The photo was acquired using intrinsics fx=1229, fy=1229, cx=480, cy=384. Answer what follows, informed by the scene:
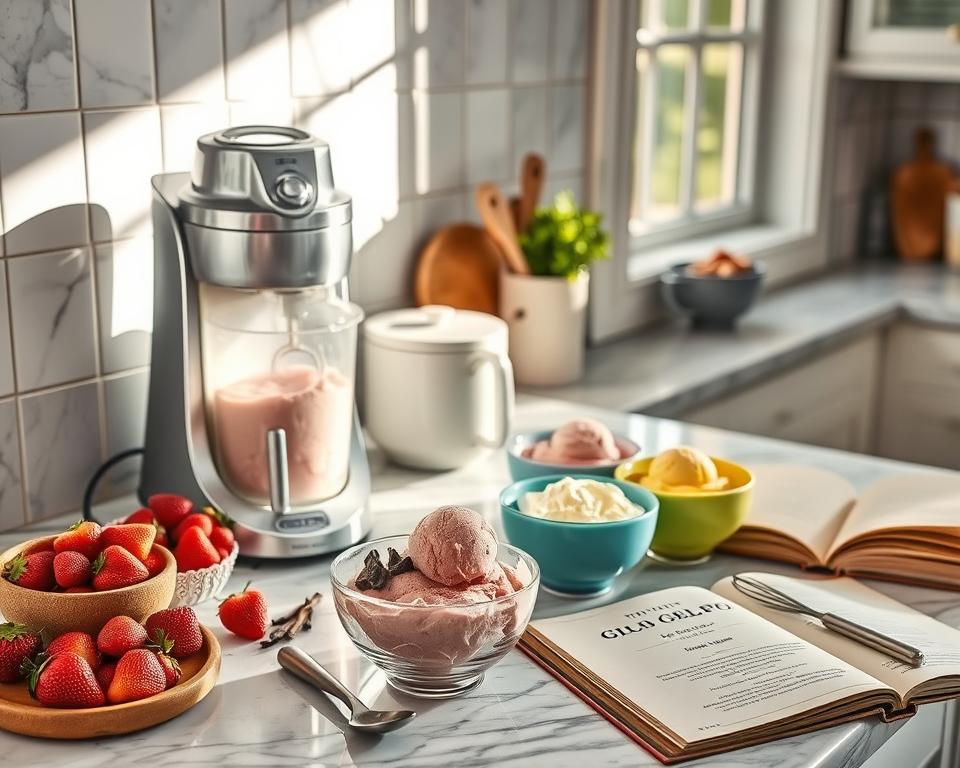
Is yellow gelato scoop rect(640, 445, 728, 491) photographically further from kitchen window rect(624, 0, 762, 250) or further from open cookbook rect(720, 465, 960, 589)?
kitchen window rect(624, 0, 762, 250)

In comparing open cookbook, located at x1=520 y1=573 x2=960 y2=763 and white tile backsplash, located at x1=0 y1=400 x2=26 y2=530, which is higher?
white tile backsplash, located at x1=0 y1=400 x2=26 y2=530

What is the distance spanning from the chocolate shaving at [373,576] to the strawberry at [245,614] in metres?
0.13

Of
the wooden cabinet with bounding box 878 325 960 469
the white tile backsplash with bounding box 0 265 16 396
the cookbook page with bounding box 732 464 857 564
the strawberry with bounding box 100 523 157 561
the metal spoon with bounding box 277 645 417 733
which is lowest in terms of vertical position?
the wooden cabinet with bounding box 878 325 960 469

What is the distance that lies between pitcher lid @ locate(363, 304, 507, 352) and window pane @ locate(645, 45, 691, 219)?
116 centimetres

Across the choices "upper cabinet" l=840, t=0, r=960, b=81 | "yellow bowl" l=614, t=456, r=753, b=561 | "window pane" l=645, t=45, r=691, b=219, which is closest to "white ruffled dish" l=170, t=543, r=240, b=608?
"yellow bowl" l=614, t=456, r=753, b=561

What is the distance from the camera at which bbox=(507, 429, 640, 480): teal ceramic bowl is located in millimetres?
1346

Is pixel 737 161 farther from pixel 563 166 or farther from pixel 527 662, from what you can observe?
pixel 527 662

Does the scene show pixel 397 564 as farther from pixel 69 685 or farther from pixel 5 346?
pixel 5 346

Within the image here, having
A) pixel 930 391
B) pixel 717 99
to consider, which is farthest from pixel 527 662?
pixel 717 99

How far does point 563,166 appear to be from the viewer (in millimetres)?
2127

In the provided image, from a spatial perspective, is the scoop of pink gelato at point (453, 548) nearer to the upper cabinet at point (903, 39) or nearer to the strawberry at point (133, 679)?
the strawberry at point (133, 679)

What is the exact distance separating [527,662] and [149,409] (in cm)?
53

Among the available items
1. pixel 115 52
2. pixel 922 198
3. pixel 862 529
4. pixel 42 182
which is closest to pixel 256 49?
pixel 115 52

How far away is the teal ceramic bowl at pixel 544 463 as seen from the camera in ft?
4.42
